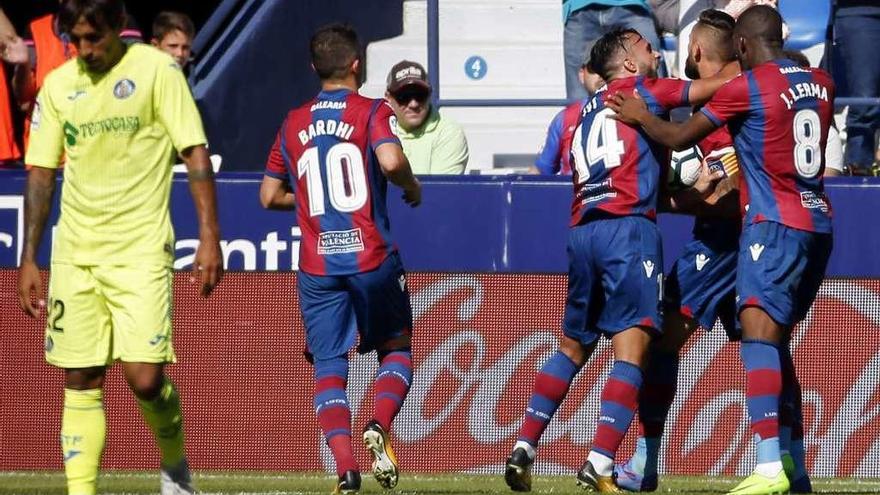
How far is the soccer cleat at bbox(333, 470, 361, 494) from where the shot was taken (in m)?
8.13

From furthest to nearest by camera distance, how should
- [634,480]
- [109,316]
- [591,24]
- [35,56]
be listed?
[591,24] → [35,56] → [634,480] → [109,316]

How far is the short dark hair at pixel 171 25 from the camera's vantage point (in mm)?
11836

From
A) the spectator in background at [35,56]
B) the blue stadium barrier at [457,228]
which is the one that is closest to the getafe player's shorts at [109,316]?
the blue stadium barrier at [457,228]

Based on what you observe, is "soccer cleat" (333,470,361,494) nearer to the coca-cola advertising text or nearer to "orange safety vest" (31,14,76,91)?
the coca-cola advertising text

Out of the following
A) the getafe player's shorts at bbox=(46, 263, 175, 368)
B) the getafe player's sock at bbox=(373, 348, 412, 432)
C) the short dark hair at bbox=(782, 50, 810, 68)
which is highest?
the short dark hair at bbox=(782, 50, 810, 68)

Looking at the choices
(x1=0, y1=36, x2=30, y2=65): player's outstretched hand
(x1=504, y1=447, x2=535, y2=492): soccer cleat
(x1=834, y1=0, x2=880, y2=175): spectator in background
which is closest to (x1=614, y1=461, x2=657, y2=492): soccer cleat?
(x1=504, y1=447, x2=535, y2=492): soccer cleat

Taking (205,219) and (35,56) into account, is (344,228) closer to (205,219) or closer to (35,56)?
(205,219)

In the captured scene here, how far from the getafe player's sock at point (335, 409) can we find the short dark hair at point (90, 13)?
2.16m

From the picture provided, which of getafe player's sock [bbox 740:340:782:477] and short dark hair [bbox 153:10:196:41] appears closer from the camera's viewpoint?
getafe player's sock [bbox 740:340:782:477]

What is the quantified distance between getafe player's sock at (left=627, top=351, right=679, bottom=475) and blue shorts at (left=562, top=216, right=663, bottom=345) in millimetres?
499

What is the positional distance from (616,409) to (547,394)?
1.30ft

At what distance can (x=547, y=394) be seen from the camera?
8781 millimetres

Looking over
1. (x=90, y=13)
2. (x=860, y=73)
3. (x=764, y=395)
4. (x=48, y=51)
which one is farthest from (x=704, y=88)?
(x=48, y=51)

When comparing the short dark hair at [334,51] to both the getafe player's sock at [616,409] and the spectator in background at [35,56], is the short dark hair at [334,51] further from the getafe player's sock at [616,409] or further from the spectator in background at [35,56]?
the spectator in background at [35,56]
